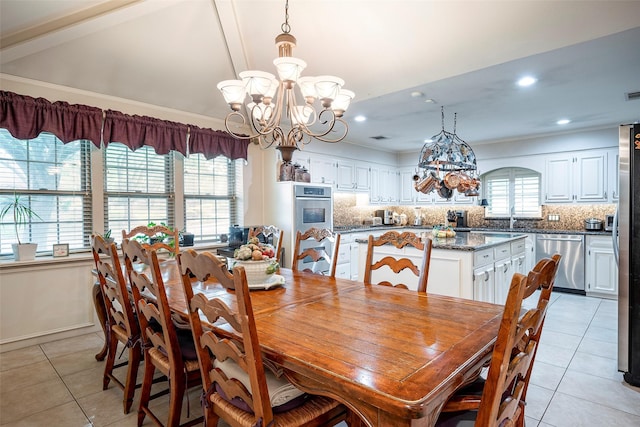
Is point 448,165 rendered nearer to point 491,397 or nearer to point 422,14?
point 422,14

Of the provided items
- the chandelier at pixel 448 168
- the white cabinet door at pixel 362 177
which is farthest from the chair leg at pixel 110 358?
the white cabinet door at pixel 362 177

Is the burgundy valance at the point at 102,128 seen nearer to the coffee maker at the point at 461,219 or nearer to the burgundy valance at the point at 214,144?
the burgundy valance at the point at 214,144

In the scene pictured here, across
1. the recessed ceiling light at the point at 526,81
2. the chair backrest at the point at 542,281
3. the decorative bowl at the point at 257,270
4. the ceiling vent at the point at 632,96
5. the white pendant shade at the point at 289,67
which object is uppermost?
the recessed ceiling light at the point at 526,81

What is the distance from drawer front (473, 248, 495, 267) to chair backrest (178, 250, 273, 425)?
8.27 ft

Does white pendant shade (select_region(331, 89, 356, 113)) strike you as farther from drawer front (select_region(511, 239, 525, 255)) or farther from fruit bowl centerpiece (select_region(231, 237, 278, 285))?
drawer front (select_region(511, 239, 525, 255))

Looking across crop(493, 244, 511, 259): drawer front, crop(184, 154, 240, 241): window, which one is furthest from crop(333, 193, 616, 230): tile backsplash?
crop(493, 244, 511, 259): drawer front

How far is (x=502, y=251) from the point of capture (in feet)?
12.7

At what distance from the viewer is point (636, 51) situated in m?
2.77

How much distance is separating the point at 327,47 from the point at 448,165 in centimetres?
180

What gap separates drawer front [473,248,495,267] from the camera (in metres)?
3.21

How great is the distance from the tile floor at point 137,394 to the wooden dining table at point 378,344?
1.06m

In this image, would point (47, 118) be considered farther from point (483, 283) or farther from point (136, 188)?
point (483, 283)

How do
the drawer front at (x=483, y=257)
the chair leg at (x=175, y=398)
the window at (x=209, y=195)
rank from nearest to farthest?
the chair leg at (x=175, y=398) < the drawer front at (x=483, y=257) < the window at (x=209, y=195)

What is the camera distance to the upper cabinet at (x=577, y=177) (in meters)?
5.25
